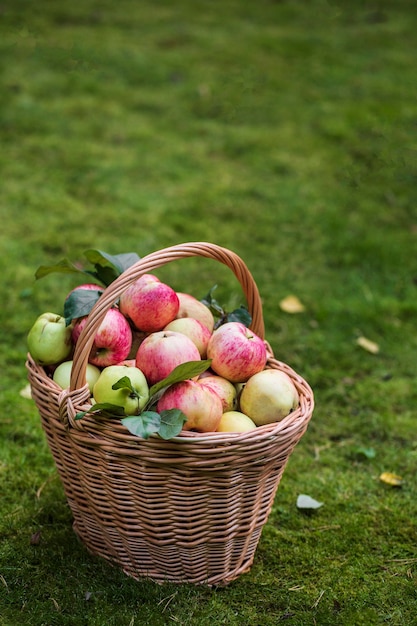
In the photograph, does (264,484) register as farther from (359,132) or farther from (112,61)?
(112,61)

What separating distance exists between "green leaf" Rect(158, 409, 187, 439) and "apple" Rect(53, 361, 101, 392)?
1.09 feet

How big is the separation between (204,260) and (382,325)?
3.74 ft

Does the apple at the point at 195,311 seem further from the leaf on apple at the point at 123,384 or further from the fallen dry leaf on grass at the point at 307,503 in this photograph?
the fallen dry leaf on grass at the point at 307,503

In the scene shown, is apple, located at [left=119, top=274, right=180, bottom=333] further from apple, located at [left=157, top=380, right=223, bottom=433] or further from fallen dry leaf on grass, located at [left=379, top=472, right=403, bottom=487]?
fallen dry leaf on grass, located at [left=379, top=472, right=403, bottom=487]

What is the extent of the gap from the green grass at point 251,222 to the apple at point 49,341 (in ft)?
2.03

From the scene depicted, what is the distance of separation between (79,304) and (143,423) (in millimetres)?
492

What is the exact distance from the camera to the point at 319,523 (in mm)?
2602

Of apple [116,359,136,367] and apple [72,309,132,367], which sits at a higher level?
apple [72,309,132,367]

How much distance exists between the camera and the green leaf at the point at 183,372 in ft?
6.44

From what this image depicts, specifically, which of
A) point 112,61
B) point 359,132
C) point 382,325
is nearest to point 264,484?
point 382,325

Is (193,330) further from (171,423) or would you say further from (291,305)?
(291,305)

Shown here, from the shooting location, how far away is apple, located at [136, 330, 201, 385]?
82.9 inches

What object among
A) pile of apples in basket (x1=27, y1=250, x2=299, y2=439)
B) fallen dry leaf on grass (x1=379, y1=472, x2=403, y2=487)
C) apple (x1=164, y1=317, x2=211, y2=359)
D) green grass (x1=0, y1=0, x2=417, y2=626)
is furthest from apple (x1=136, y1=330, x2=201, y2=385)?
fallen dry leaf on grass (x1=379, y1=472, x2=403, y2=487)

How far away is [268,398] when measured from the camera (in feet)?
7.00
